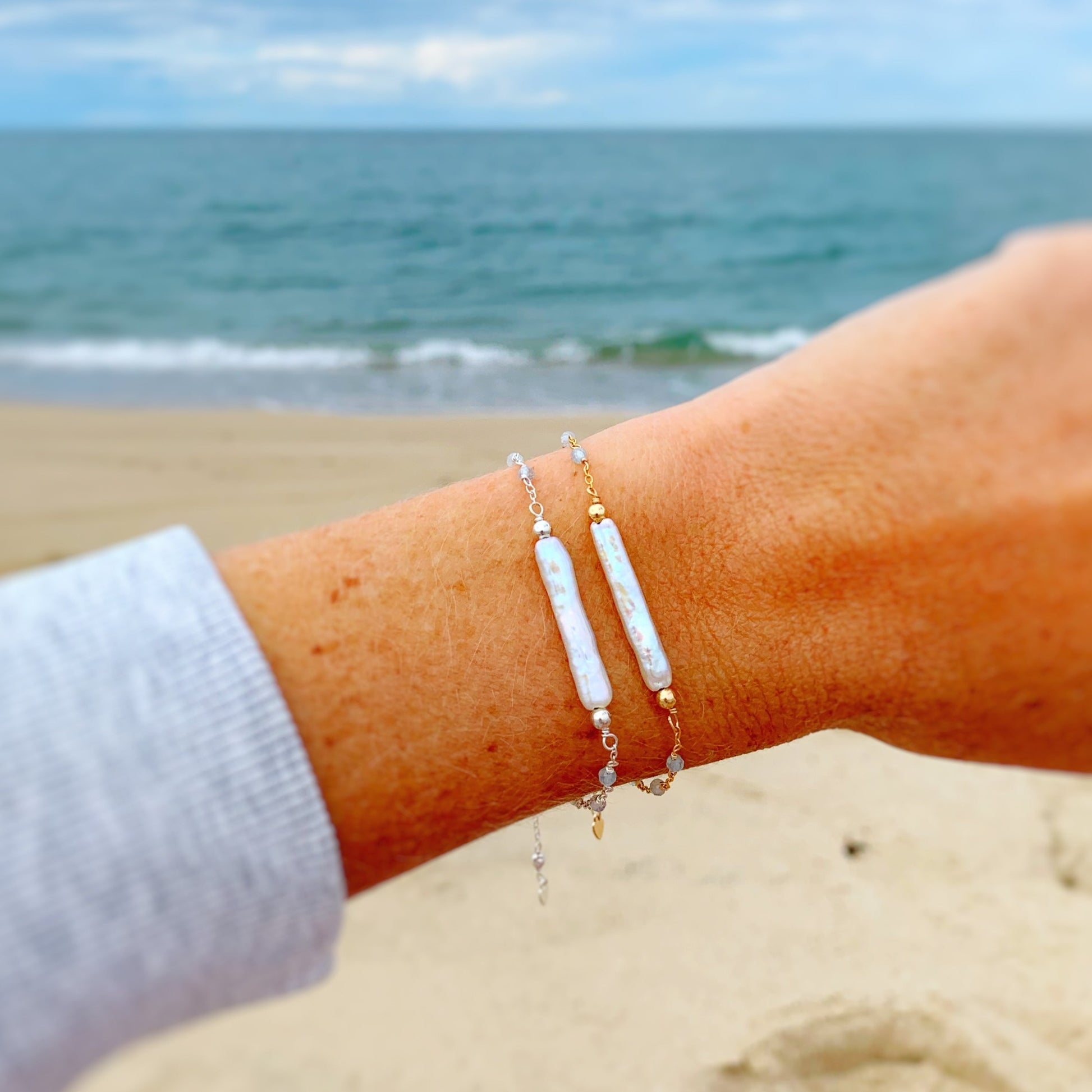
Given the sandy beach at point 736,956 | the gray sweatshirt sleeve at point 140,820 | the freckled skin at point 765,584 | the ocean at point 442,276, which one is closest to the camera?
the gray sweatshirt sleeve at point 140,820

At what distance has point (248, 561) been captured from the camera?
92 centimetres

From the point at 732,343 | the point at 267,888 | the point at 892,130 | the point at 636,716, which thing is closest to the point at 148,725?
the point at 267,888

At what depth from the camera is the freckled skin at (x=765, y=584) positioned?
817mm

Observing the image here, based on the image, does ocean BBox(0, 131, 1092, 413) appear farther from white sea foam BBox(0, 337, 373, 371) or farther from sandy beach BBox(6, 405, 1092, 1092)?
sandy beach BBox(6, 405, 1092, 1092)

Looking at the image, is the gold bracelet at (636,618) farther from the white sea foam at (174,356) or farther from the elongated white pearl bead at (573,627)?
the white sea foam at (174,356)

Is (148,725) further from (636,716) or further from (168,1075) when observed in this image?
(168,1075)

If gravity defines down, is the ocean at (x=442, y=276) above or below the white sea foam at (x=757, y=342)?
above

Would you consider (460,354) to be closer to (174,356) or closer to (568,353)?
(568,353)

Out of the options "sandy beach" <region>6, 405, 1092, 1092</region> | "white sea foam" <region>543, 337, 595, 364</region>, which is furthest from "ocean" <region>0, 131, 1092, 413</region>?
"sandy beach" <region>6, 405, 1092, 1092</region>

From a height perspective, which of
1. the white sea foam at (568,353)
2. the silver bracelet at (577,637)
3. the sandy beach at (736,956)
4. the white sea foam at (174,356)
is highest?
the white sea foam at (174,356)

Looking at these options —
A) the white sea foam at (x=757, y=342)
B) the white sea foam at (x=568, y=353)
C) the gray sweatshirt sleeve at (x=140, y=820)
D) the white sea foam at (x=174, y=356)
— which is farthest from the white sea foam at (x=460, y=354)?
the gray sweatshirt sleeve at (x=140, y=820)

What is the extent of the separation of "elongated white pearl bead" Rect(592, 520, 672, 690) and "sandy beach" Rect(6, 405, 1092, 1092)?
2.88 ft

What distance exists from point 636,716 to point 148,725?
1.68ft

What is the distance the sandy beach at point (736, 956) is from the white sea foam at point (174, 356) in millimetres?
6084
